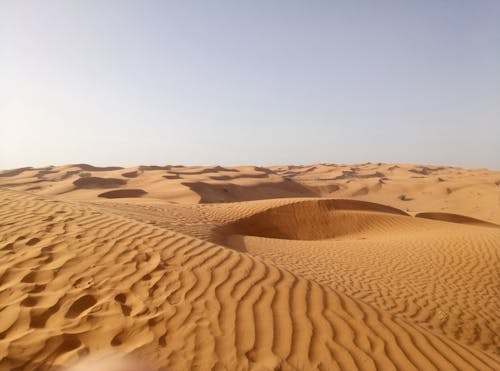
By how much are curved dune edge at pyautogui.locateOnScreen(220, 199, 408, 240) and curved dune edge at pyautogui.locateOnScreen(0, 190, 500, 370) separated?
274 inches

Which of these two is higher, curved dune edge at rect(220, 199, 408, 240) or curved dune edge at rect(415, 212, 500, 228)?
curved dune edge at rect(220, 199, 408, 240)

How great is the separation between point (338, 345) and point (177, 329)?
146cm

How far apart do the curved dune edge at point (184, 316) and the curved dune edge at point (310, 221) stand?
6.95 m

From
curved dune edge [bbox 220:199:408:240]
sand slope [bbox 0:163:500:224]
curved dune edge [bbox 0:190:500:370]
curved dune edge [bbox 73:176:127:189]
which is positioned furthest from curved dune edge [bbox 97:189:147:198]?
curved dune edge [bbox 0:190:500:370]

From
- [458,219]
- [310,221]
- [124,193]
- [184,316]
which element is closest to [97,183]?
[124,193]

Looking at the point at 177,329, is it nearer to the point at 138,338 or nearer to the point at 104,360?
the point at 138,338

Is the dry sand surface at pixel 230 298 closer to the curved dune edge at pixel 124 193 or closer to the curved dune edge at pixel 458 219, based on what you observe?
the curved dune edge at pixel 458 219

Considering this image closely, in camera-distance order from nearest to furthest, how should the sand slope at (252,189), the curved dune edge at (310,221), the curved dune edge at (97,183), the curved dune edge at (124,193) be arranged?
the curved dune edge at (310,221) < the curved dune edge at (124,193) < the sand slope at (252,189) < the curved dune edge at (97,183)

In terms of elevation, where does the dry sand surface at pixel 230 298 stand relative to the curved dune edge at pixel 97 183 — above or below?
above

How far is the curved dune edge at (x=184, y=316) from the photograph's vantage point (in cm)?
274

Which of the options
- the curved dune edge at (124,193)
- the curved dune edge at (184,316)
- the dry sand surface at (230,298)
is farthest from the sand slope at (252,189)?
the curved dune edge at (184,316)

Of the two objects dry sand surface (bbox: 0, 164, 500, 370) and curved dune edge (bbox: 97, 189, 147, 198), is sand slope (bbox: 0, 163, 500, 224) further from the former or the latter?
dry sand surface (bbox: 0, 164, 500, 370)

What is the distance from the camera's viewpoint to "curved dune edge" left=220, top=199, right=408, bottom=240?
12.0 metres

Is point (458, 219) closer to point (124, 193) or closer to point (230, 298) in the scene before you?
point (230, 298)
